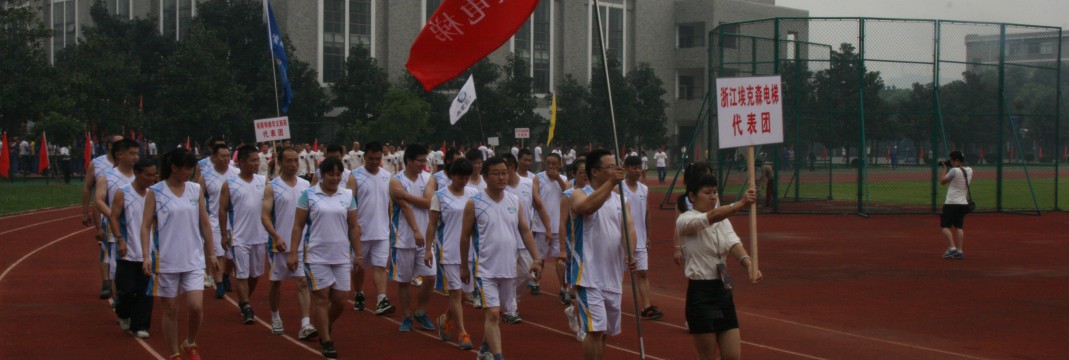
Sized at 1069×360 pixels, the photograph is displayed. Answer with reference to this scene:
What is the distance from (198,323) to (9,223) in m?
17.5

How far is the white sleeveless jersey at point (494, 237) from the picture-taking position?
848 cm

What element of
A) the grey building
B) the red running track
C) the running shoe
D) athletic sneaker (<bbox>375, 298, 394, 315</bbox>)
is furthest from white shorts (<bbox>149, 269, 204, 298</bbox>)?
the grey building

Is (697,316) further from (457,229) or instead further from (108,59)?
(108,59)

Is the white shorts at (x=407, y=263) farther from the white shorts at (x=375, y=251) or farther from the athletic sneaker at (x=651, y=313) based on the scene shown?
the athletic sneaker at (x=651, y=313)

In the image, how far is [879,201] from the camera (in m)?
29.3

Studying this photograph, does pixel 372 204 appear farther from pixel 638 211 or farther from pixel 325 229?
pixel 638 211

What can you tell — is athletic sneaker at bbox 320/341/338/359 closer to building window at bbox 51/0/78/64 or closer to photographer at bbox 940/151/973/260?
photographer at bbox 940/151/973/260

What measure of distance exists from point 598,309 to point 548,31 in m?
60.7

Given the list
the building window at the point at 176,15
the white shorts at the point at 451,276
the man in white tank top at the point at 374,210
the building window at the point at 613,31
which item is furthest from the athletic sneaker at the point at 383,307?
the building window at the point at 613,31

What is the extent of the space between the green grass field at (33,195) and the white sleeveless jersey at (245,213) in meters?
17.1

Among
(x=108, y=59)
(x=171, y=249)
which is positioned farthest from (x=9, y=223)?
(x=108, y=59)

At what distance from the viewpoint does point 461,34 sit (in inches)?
364

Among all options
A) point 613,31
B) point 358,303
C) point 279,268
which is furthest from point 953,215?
point 613,31

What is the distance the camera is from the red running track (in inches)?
369
